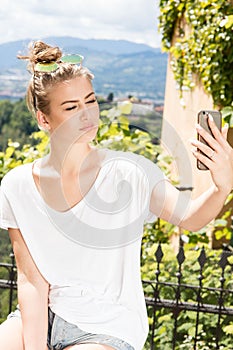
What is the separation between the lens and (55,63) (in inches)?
88.6

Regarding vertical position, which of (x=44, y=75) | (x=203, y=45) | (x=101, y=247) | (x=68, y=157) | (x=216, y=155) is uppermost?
(x=44, y=75)

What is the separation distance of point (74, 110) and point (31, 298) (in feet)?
1.96

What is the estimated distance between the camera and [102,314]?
2215 mm

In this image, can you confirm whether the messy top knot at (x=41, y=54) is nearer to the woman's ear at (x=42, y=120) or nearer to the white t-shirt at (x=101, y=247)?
the woman's ear at (x=42, y=120)

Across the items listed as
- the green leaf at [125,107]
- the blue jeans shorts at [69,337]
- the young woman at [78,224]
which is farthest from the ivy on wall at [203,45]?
the blue jeans shorts at [69,337]

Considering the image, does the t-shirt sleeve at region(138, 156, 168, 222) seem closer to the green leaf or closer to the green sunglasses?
the green sunglasses

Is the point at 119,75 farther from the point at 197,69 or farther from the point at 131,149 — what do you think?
the point at 131,149

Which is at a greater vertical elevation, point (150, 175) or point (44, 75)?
point (44, 75)

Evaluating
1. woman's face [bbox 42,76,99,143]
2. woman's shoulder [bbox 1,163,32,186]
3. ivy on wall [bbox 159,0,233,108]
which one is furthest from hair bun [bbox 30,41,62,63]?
ivy on wall [bbox 159,0,233,108]

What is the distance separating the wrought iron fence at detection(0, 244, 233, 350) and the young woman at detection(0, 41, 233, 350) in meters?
1.19

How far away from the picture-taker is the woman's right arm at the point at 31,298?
2219mm

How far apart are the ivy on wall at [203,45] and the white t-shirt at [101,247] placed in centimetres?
277

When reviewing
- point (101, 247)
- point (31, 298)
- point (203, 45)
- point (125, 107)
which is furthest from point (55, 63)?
point (203, 45)

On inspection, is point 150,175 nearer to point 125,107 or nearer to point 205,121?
point 205,121
